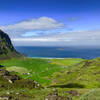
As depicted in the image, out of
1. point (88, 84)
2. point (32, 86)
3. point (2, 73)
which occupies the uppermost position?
point (2, 73)

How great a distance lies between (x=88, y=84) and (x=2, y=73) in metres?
86.6

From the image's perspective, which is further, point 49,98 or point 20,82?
point 20,82

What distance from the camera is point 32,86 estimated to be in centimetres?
5069

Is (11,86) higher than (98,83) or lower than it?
higher

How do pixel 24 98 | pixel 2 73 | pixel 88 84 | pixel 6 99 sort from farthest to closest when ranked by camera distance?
1. pixel 88 84
2. pixel 2 73
3. pixel 24 98
4. pixel 6 99

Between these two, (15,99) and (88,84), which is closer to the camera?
(15,99)

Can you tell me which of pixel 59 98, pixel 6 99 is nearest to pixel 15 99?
pixel 6 99

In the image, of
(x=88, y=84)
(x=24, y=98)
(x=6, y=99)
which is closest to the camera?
(x=6, y=99)

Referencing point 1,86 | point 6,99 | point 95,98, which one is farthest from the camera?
point 1,86

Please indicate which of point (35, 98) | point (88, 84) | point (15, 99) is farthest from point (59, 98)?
point (88, 84)

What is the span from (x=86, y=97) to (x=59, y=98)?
27.3 feet

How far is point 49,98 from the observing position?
3272 centimetres

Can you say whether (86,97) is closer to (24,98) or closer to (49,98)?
(49,98)

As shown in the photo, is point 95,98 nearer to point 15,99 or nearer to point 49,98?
point 49,98
